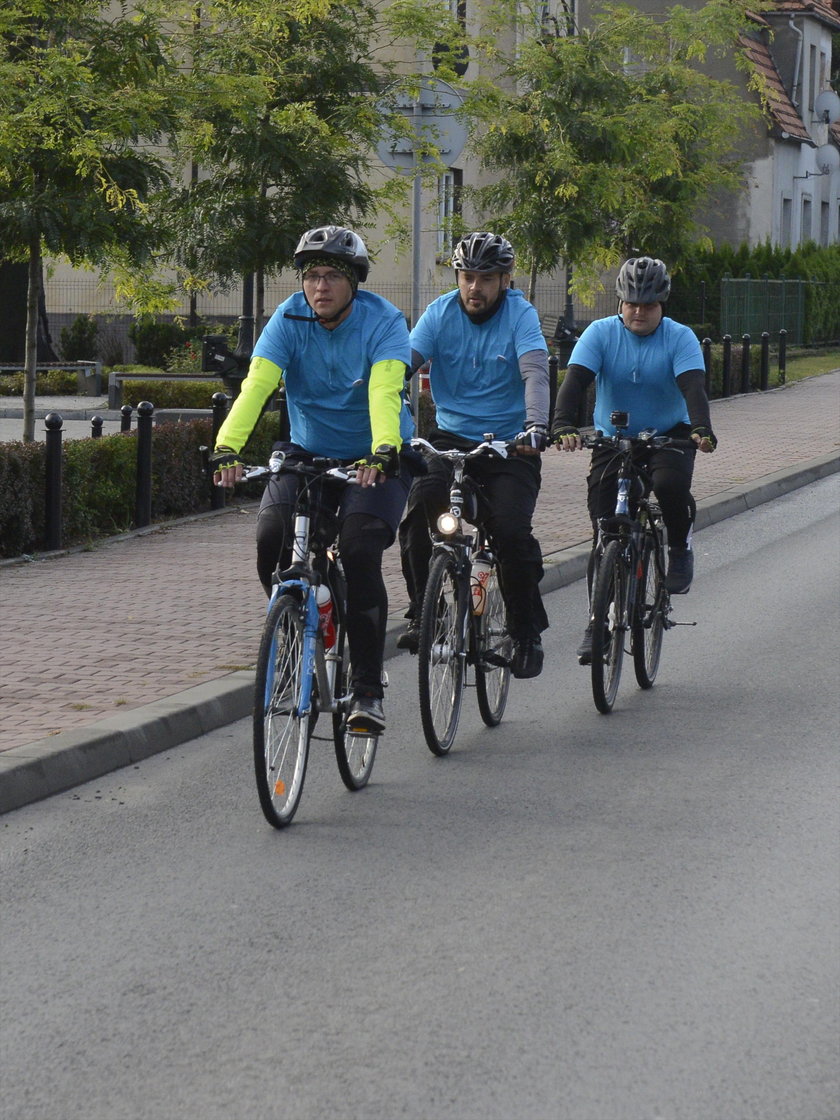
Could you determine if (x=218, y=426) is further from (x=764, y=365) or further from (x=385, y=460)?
(x=764, y=365)

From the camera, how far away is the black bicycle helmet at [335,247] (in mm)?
6059

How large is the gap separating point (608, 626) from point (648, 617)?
59cm

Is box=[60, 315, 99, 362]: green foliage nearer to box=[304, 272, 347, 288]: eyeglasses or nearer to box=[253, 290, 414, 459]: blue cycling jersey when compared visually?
box=[253, 290, 414, 459]: blue cycling jersey

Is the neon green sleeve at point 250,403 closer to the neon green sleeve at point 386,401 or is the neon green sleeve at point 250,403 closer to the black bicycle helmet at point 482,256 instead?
the neon green sleeve at point 386,401

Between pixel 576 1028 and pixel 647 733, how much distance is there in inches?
131

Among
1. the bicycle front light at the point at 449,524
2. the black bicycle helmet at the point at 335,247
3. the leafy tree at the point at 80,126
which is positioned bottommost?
the bicycle front light at the point at 449,524

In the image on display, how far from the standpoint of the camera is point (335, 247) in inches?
239

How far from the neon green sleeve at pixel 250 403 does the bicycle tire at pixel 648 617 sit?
7.48ft

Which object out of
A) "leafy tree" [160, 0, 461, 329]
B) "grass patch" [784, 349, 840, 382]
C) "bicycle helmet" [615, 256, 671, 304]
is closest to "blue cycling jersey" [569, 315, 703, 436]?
"bicycle helmet" [615, 256, 671, 304]

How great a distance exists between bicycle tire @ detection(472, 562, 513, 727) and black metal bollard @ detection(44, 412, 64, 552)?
492 centimetres

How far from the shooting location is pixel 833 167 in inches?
1750

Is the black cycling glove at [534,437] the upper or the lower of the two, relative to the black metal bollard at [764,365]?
lower

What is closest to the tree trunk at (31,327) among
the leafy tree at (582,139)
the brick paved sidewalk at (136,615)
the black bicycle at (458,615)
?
the brick paved sidewalk at (136,615)

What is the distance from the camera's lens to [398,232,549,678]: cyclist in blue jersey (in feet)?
23.1
